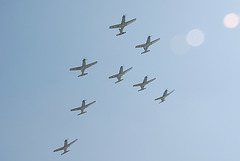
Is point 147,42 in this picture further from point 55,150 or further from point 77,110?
point 55,150

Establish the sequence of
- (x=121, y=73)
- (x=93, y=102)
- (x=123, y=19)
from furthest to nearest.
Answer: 1. (x=93, y=102)
2. (x=121, y=73)
3. (x=123, y=19)

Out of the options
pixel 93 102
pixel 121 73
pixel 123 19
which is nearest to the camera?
pixel 123 19

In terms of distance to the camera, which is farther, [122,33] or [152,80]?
[152,80]

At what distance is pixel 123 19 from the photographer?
11381 cm

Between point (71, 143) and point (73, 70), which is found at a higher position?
point (73, 70)

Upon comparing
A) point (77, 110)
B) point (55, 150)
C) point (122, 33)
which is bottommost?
point (55, 150)

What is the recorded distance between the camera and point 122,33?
11656 cm

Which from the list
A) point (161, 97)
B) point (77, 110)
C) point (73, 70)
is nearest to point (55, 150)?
point (77, 110)

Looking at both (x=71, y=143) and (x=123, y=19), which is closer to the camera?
(x=123, y=19)

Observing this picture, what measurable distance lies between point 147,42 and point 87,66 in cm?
2635

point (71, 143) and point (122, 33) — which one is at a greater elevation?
point (122, 33)

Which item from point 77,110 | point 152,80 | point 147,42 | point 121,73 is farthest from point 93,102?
point 147,42

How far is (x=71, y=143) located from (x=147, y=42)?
59.1m

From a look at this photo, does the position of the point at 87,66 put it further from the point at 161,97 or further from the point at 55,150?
the point at 55,150
